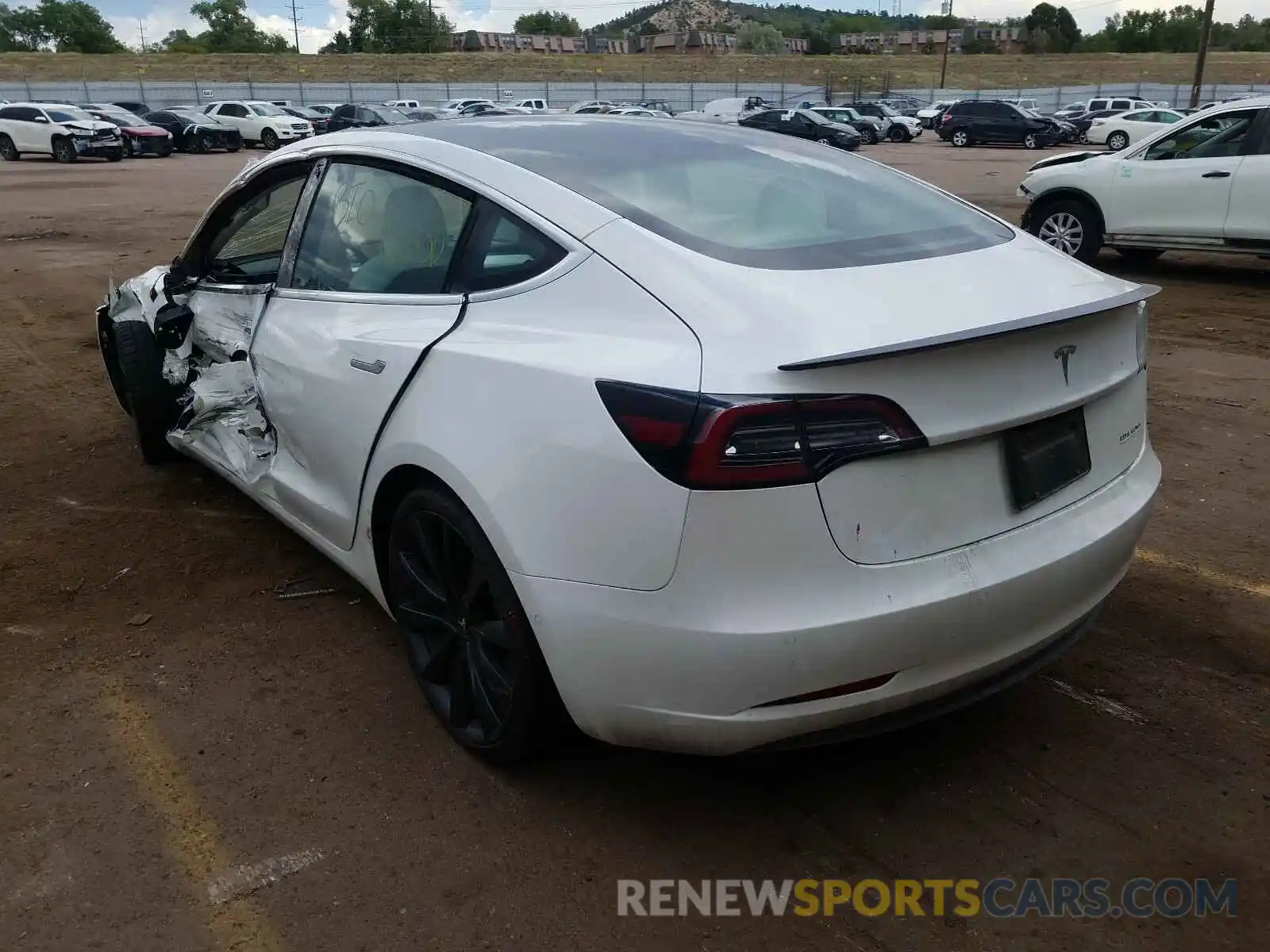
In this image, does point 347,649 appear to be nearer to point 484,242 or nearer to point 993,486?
point 484,242

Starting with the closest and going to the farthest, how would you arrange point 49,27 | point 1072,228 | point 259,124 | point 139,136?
point 1072,228 → point 139,136 → point 259,124 → point 49,27

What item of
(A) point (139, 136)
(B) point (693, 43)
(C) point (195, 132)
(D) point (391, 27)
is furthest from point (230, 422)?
(B) point (693, 43)

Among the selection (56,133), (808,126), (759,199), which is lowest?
Result: (759,199)

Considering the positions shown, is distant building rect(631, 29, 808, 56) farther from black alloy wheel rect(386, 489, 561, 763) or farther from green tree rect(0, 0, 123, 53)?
black alloy wheel rect(386, 489, 561, 763)

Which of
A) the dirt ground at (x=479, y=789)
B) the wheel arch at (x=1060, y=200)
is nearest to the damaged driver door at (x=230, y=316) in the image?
the dirt ground at (x=479, y=789)

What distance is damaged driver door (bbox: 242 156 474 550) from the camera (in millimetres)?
2848

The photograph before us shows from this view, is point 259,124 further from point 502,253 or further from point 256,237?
point 502,253

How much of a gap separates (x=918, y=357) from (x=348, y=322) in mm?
1760

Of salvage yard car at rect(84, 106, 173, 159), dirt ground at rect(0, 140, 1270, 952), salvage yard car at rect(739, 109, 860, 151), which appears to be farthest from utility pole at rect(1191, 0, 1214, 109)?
dirt ground at rect(0, 140, 1270, 952)

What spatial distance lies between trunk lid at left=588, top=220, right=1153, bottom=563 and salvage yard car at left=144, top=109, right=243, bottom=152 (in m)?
38.7

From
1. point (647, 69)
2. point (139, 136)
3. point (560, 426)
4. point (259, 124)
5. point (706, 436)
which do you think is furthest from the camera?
point (647, 69)

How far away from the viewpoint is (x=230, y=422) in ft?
13.4

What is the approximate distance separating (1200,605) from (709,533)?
2.48 meters

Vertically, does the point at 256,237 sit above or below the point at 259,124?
below
